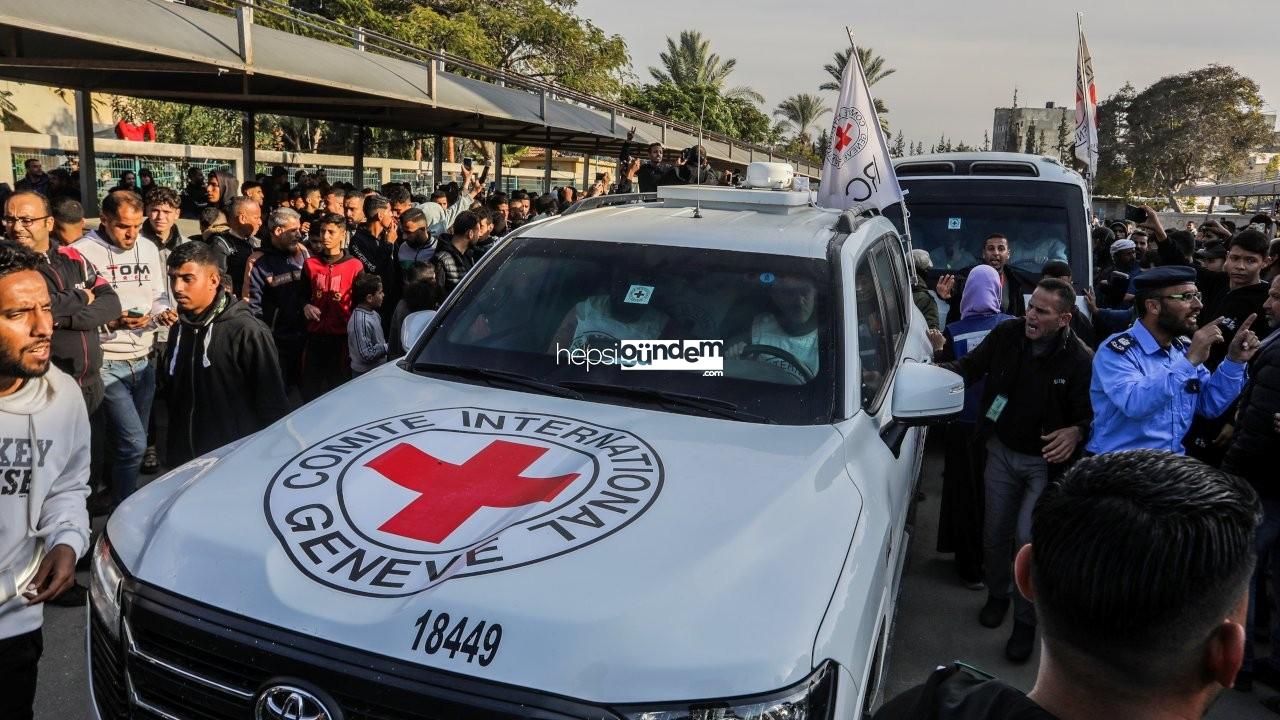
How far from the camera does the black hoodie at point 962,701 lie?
110 cm

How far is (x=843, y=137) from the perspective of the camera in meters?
6.31

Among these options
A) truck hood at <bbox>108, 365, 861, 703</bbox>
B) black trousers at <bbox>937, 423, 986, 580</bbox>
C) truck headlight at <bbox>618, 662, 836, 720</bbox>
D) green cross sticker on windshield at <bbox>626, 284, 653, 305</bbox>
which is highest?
green cross sticker on windshield at <bbox>626, 284, 653, 305</bbox>

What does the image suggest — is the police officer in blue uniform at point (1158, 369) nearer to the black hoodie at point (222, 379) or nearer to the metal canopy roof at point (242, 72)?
the black hoodie at point (222, 379)

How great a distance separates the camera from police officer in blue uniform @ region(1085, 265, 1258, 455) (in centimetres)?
375

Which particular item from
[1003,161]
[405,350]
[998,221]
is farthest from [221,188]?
[1003,161]

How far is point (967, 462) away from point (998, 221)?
11.5ft

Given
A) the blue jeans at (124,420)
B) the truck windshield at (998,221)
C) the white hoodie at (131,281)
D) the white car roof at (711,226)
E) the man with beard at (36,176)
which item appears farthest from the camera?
the man with beard at (36,176)

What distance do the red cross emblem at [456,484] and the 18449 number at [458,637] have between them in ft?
0.98

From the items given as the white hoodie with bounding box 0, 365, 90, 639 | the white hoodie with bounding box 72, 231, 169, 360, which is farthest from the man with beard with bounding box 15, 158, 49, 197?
the white hoodie with bounding box 0, 365, 90, 639

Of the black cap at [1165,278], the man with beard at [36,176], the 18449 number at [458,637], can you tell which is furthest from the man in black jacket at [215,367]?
the man with beard at [36,176]

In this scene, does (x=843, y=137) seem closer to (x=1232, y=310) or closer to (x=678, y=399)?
(x=1232, y=310)

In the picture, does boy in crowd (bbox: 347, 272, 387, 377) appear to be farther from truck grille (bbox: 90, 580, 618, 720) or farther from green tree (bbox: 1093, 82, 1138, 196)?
green tree (bbox: 1093, 82, 1138, 196)

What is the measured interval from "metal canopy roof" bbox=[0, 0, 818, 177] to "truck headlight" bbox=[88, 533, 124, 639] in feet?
16.1

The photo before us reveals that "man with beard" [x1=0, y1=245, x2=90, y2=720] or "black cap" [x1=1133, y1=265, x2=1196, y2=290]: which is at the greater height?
"black cap" [x1=1133, y1=265, x2=1196, y2=290]
